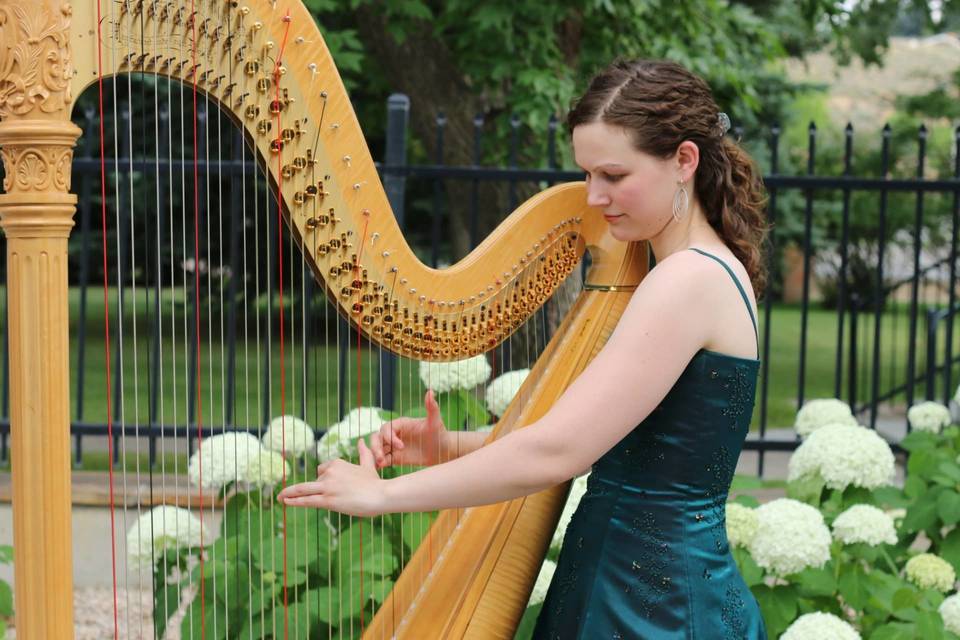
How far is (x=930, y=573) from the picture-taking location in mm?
3238

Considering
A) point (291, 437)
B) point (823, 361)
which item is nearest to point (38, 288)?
point (291, 437)

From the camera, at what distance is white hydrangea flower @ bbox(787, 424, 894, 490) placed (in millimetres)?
3307

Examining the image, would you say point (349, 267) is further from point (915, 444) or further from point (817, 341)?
point (817, 341)

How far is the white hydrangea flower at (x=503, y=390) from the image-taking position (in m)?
3.34

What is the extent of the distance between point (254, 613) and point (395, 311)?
1146mm

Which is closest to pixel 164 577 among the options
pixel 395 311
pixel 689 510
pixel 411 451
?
pixel 411 451

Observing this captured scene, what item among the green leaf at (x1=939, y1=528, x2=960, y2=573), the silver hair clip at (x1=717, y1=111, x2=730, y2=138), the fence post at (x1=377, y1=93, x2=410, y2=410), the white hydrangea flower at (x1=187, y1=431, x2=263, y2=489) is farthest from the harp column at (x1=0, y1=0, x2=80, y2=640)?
the fence post at (x1=377, y1=93, x2=410, y2=410)

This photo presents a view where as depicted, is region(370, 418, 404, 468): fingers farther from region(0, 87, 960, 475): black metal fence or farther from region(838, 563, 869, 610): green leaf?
region(838, 563, 869, 610): green leaf

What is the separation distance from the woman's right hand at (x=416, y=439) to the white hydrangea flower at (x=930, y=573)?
5.30ft

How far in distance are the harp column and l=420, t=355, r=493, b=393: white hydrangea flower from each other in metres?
1.64

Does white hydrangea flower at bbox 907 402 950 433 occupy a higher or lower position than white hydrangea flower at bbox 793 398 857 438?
lower

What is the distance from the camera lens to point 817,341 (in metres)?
19.1

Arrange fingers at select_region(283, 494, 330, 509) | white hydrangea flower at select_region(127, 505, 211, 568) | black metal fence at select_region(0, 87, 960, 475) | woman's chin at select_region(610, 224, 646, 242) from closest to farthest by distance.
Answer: fingers at select_region(283, 494, 330, 509), woman's chin at select_region(610, 224, 646, 242), white hydrangea flower at select_region(127, 505, 211, 568), black metal fence at select_region(0, 87, 960, 475)

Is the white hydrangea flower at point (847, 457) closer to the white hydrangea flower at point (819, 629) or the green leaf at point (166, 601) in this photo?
the white hydrangea flower at point (819, 629)
